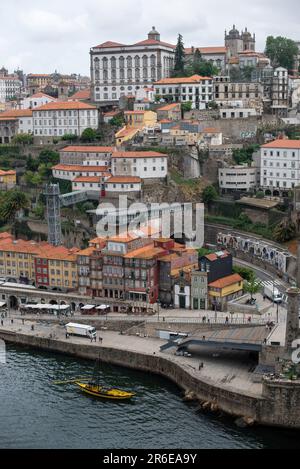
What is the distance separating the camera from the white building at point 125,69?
3435 inches

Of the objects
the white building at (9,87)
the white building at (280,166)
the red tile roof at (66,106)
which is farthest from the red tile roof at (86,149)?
the white building at (9,87)

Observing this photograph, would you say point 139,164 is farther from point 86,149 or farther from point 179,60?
point 179,60

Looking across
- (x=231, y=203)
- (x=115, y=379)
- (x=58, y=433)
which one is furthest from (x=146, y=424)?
(x=231, y=203)

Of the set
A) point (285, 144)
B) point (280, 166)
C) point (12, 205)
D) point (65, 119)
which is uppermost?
point (65, 119)

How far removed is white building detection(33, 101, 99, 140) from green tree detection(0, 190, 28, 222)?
48.2 feet

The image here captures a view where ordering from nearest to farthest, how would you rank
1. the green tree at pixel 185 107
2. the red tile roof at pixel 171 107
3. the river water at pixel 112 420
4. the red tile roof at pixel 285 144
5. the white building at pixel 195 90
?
the river water at pixel 112 420, the red tile roof at pixel 285 144, the red tile roof at pixel 171 107, the green tree at pixel 185 107, the white building at pixel 195 90

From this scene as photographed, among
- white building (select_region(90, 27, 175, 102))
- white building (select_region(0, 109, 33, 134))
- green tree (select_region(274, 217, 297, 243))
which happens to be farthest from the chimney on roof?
green tree (select_region(274, 217, 297, 243))

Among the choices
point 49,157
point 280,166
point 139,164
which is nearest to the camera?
point 280,166

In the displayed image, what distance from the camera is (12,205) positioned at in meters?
64.2

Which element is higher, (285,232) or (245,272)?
(285,232)

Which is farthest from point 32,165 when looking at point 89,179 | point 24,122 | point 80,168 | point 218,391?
point 218,391

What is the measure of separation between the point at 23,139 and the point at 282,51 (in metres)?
37.3

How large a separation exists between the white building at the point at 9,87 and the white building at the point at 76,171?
81806 mm

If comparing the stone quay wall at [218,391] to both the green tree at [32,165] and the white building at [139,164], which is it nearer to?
the white building at [139,164]
